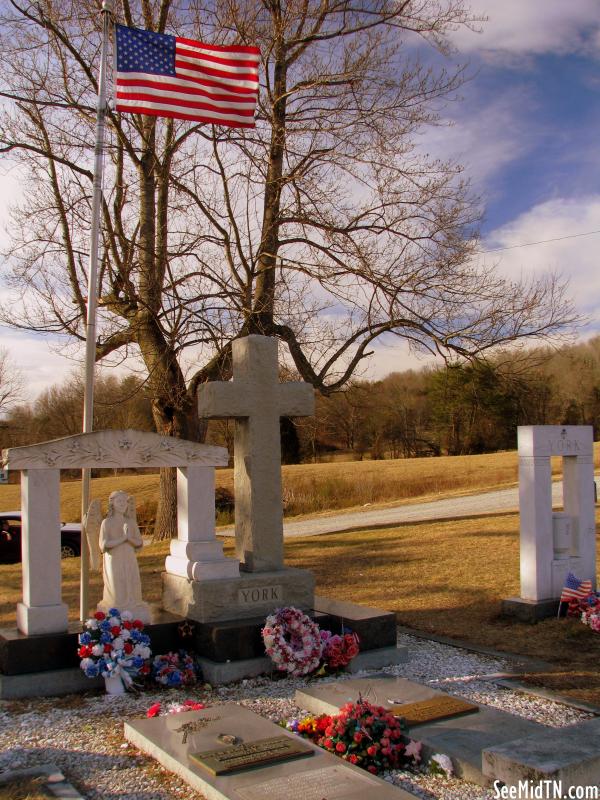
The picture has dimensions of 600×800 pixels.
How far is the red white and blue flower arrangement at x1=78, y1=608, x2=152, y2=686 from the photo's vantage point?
6.12 meters

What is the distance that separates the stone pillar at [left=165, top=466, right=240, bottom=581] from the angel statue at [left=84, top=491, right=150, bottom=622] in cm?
46

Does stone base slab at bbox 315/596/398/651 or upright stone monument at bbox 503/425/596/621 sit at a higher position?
upright stone monument at bbox 503/425/596/621

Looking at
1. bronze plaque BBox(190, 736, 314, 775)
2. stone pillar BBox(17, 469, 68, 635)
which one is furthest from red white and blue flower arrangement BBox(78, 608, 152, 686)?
bronze plaque BBox(190, 736, 314, 775)

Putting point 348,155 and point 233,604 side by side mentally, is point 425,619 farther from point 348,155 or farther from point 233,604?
point 348,155

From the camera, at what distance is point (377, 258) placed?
46.6 ft

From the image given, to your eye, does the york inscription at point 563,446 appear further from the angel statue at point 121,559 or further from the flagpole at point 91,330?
the flagpole at point 91,330

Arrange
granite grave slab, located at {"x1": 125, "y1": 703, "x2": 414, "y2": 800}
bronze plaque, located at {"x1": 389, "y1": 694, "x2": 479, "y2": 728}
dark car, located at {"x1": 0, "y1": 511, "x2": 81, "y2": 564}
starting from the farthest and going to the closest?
1. dark car, located at {"x1": 0, "y1": 511, "x2": 81, "y2": 564}
2. bronze plaque, located at {"x1": 389, "y1": 694, "x2": 479, "y2": 728}
3. granite grave slab, located at {"x1": 125, "y1": 703, "x2": 414, "y2": 800}

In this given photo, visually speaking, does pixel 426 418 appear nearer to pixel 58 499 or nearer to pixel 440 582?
pixel 440 582

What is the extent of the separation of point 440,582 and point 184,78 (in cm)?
726

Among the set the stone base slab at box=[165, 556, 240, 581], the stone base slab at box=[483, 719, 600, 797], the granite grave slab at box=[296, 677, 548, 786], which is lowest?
the granite grave slab at box=[296, 677, 548, 786]

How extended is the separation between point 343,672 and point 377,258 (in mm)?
8981

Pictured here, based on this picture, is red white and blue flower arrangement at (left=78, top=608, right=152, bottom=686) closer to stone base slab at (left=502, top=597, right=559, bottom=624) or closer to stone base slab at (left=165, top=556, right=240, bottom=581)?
stone base slab at (left=165, top=556, right=240, bottom=581)

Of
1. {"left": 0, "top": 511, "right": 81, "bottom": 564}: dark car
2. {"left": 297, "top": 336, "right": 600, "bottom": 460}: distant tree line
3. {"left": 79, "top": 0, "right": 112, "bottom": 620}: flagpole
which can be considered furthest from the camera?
{"left": 297, "top": 336, "right": 600, "bottom": 460}: distant tree line

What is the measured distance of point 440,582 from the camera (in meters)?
10.5
